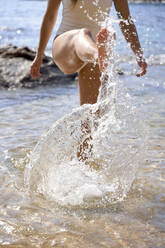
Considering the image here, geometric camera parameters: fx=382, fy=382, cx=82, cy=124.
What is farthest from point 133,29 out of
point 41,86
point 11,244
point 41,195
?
point 41,86

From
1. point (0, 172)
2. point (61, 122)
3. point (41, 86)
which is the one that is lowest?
point (41, 86)

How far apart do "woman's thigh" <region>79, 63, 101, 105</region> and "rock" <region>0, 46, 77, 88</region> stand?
4.15 meters

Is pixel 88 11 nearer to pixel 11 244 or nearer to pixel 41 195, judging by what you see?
pixel 41 195

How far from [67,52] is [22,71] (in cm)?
476

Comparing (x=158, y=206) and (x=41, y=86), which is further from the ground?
(x=158, y=206)

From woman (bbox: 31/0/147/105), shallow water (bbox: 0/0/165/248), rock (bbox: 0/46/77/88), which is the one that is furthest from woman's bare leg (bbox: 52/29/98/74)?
rock (bbox: 0/46/77/88)

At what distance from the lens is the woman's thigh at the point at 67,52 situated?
2891mm

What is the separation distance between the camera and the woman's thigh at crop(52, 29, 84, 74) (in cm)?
289

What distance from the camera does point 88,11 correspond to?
121 inches

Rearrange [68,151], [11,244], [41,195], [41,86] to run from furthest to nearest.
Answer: [41,86], [68,151], [41,195], [11,244]

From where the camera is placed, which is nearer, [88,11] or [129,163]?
[88,11]

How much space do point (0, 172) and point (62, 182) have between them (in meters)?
0.60

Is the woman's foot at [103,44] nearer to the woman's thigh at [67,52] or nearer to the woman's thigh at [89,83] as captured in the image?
the woman's thigh at [67,52]

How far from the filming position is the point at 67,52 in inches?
117
